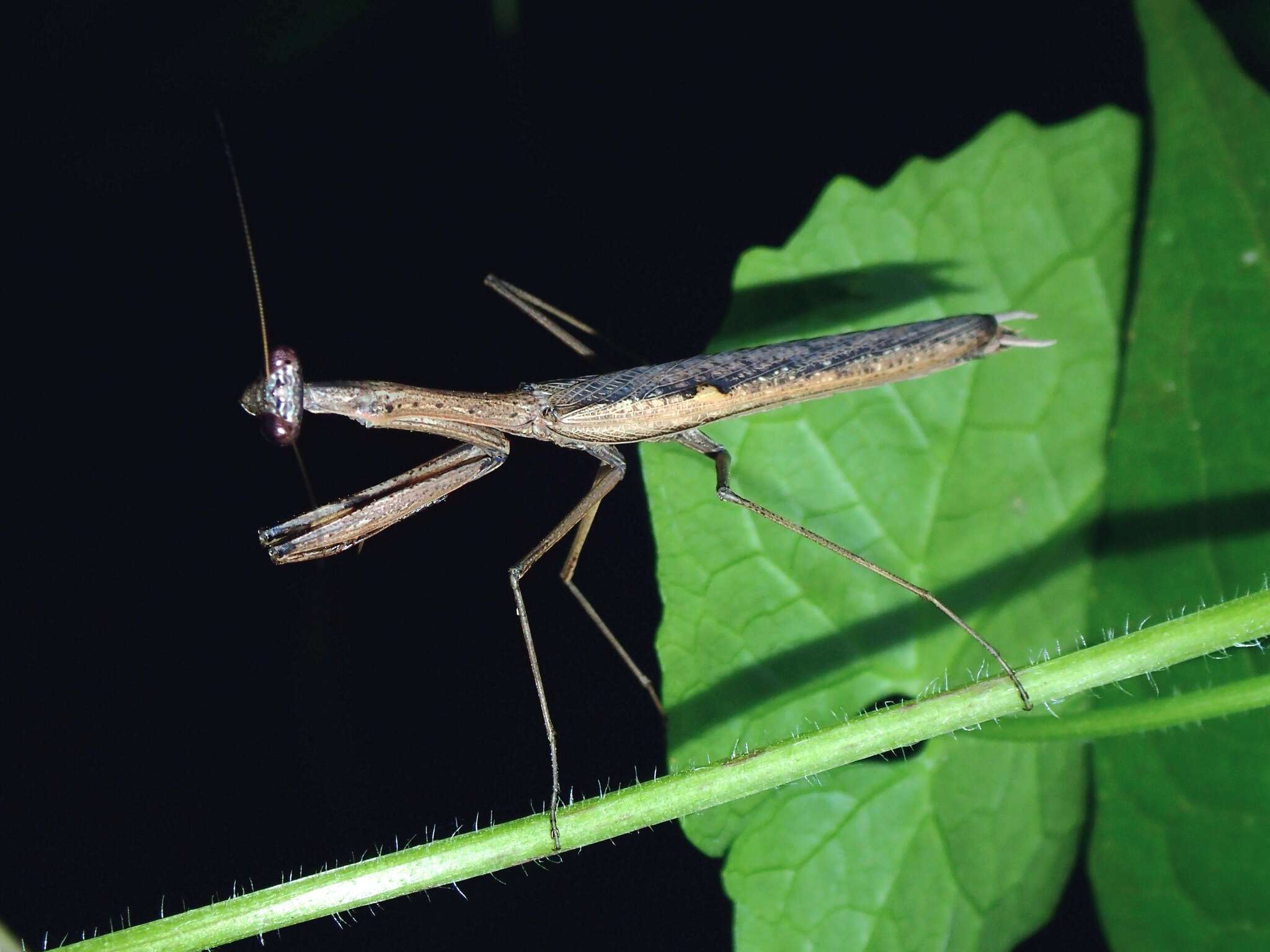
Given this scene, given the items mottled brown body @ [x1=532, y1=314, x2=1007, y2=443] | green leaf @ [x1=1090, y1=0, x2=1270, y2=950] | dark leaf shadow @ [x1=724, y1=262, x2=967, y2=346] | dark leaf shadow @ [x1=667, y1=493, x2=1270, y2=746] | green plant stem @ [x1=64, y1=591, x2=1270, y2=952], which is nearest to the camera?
green plant stem @ [x1=64, y1=591, x2=1270, y2=952]

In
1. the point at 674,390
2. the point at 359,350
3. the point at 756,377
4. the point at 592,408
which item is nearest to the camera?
the point at 756,377

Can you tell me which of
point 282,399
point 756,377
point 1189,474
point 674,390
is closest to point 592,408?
point 674,390

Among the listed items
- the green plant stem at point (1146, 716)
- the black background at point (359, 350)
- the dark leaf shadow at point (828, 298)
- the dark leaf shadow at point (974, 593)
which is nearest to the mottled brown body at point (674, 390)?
the dark leaf shadow at point (828, 298)

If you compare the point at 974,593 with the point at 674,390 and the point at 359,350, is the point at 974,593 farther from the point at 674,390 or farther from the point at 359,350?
the point at 359,350

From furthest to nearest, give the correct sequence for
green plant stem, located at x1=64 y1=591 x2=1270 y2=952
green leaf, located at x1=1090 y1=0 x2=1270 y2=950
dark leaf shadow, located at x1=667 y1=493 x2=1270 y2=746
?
dark leaf shadow, located at x1=667 y1=493 x2=1270 y2=746
green leaf, located at x1=1090 y1=0 x2=1270 y2=950
green plant stem, located at x1=64 y1=591 x2=1270 y2=952

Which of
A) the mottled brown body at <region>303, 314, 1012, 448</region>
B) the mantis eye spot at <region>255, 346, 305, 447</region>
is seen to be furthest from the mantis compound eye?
the mottled brown body at <region>303, 314, 1012, 448</region>

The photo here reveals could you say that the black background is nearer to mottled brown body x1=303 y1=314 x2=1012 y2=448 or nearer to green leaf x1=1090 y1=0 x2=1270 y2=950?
mottled brown body x1=303 y1=314 x2=1012 y2=448

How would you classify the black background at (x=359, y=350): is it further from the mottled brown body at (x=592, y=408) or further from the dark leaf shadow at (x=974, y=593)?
the dark leaf shadow at (x=974, y=593)
